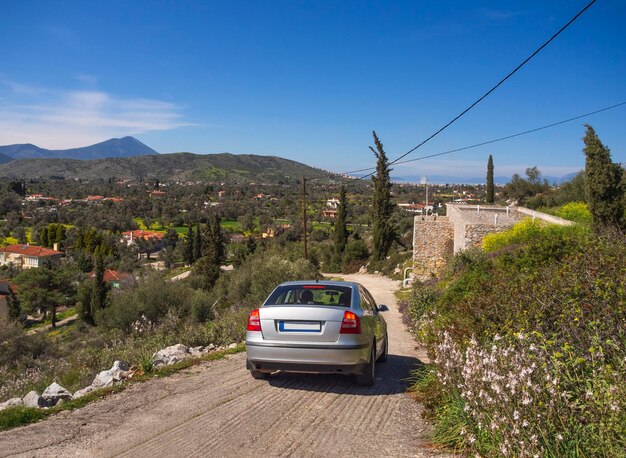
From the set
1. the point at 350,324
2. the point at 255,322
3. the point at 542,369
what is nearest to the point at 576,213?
the point at 350,324

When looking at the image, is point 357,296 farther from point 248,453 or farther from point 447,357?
point 248,453

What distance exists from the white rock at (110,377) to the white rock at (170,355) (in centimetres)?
49

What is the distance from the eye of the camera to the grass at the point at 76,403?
16.2 ft

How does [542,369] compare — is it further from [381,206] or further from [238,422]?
[381,206]

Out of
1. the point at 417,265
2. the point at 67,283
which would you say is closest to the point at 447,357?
the point at 417,265

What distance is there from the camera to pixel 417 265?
25.5 m

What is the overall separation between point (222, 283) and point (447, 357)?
75.4 feet

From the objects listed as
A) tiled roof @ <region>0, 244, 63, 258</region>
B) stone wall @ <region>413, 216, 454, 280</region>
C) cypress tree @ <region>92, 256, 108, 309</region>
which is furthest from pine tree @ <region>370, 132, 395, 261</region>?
tiled roof @ <region>0, 244, 63, 258</region>

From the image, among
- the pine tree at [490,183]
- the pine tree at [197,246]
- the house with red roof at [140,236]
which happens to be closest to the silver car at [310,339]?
the pine tree at [490,183]

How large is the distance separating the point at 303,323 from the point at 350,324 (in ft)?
1.80

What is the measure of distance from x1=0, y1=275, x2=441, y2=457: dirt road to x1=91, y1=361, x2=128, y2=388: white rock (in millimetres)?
611

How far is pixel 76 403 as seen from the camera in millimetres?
5516

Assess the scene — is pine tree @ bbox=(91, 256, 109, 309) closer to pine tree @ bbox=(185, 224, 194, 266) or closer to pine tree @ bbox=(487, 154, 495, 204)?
pine tree @ bbox=(185, 224, 194, 266)

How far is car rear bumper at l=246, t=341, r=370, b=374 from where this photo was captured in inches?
227
